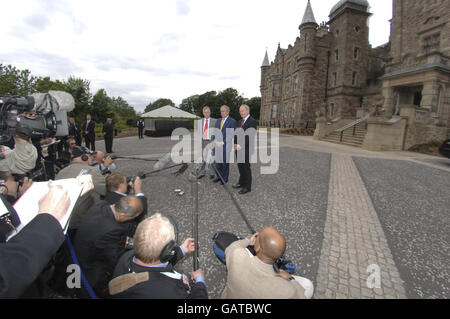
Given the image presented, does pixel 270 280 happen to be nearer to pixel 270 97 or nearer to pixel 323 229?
pixel 323 229

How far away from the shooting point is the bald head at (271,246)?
1505 mm

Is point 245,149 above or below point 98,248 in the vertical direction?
above

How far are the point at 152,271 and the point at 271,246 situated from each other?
0.82m

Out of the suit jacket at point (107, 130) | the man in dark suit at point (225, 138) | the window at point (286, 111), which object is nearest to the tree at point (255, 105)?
the window at point (286, 111)

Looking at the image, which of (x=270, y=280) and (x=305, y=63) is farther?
(x=305, y=63)

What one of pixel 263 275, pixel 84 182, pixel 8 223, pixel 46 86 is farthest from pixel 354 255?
pixel 46 86

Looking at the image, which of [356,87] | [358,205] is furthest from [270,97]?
[358,205]

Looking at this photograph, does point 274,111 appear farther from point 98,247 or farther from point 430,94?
point 98,247

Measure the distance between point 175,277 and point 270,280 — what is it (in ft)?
2.18

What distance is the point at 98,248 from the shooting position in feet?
6.04

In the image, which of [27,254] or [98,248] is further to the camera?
[98,248]

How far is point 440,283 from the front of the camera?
236 cm

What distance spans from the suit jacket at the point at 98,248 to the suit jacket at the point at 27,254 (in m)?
1.03
